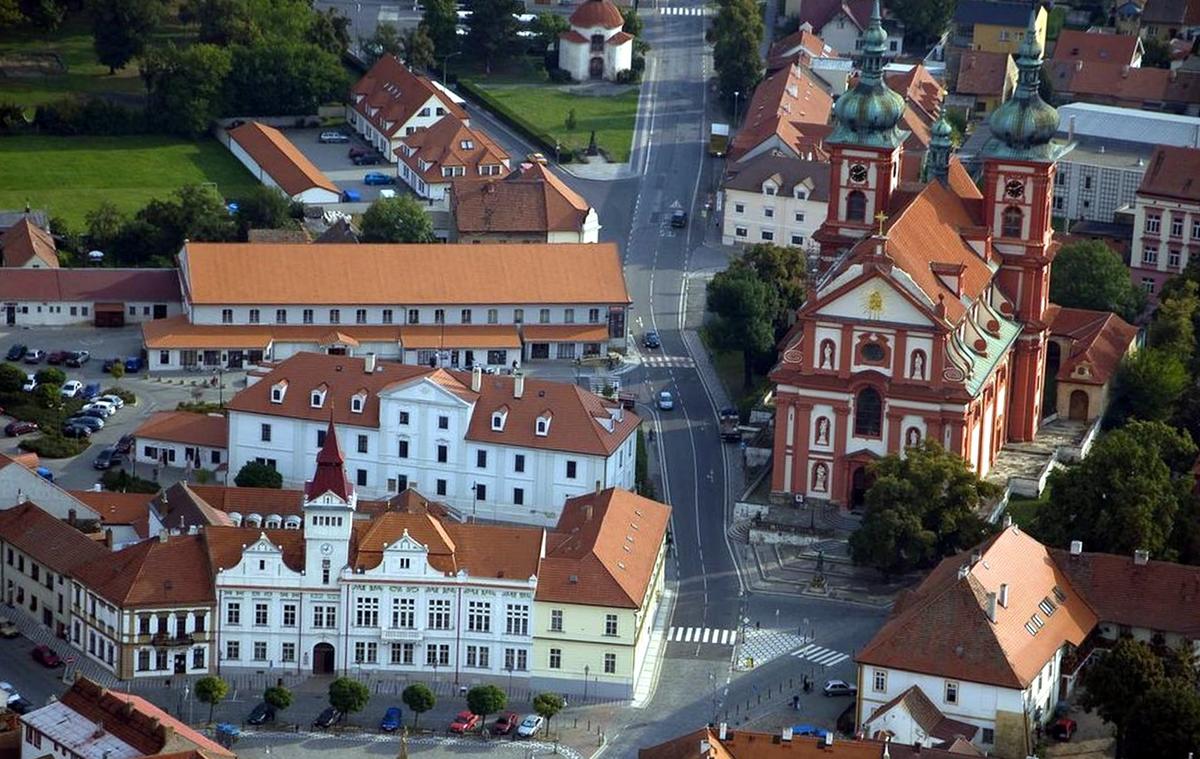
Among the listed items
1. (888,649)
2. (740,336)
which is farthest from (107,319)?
(888,649)

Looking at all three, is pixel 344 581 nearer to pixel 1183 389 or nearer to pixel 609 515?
pixel 609 515

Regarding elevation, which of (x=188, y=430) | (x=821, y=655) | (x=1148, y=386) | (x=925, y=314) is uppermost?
(x=925, y=314)

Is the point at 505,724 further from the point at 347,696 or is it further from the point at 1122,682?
the point at 1122,682

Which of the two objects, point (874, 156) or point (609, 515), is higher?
point (874, 156)

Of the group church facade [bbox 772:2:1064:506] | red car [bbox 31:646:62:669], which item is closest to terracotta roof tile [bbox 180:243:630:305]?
church facade [bbox 772:2:1064:506]

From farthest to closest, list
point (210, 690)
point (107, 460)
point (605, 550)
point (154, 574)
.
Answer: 1. point (107, 460)
2. point (605, 550)
3. point (154, 574)
4. point (210, 690)

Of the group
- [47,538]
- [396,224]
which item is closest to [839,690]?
[47,538]
